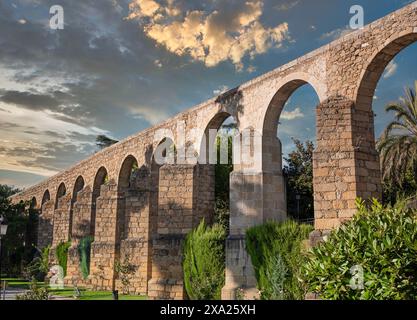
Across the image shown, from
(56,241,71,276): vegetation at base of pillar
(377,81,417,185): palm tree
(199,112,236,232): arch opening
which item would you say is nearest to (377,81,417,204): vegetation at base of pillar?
(377,81,417,185): palm tree

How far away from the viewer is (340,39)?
9.98 m

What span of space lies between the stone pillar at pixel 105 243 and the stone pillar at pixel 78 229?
2.00m

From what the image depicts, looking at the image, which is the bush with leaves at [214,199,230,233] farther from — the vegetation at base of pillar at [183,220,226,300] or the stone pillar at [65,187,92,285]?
the stone pillar at [65,187,92,285]

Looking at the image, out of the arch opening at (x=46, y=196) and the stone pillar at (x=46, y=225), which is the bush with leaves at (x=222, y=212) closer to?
the stone pillar at (x=46, y=225)

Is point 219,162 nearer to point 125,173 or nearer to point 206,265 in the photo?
point 125,173

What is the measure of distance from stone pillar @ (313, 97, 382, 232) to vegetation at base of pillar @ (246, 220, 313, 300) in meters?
1.09

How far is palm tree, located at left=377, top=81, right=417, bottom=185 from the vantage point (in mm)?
17062

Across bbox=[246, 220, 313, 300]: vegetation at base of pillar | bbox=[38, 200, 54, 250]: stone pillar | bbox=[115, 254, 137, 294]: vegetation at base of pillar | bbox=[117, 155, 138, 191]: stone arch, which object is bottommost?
bbox=[115, 254, 137, 294]: vegetation at base of pillar

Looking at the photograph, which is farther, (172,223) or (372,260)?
(172,223)

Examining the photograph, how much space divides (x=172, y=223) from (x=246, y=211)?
2699mm

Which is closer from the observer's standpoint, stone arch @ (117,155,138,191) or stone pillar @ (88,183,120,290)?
stone pillar @ (88,183,120,290)

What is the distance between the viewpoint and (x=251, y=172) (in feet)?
39.7

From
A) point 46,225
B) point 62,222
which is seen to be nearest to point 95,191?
point 62,222
